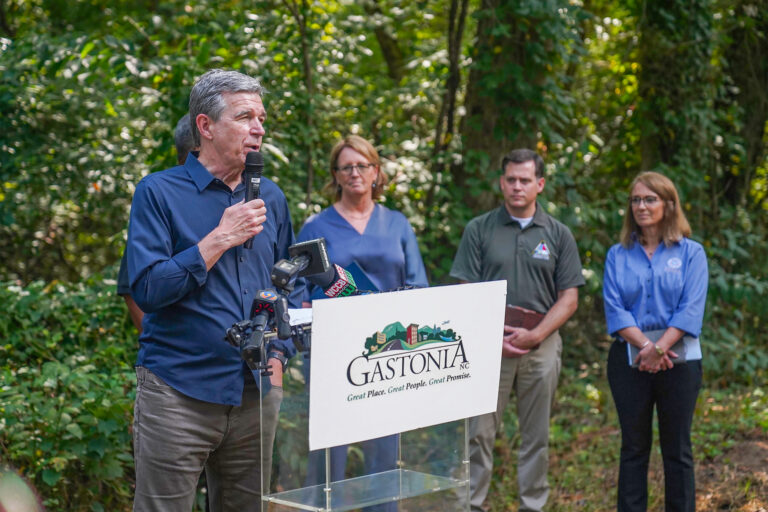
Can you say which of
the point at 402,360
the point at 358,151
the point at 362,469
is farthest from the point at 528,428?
the point at 402,360

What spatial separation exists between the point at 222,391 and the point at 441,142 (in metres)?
4.70

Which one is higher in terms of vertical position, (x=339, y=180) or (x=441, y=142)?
(x=441, y=142)

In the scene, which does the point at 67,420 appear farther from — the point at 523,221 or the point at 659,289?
the point at 659,289

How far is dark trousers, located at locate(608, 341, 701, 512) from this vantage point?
14.1 feet

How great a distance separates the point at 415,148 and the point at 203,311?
4185 millimetres

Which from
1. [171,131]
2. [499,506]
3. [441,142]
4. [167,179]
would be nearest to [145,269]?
[167,179]

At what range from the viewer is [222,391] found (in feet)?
8.97

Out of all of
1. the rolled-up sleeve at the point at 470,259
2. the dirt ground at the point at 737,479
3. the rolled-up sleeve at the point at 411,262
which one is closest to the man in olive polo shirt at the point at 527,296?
the rolled-up sleeve at the point at 470,259

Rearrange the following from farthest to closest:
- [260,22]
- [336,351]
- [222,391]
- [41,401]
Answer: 1. [260,22]
2. [41,401]
3. [222,391]
4. [336,351]

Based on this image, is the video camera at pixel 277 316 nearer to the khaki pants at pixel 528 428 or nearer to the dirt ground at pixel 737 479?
the khaki pants at pixel 528 428

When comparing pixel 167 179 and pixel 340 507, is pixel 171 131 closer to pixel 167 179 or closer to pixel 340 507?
pixel 167 179

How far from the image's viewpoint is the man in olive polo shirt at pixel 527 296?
4676 millimetres

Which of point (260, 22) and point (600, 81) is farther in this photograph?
point (600, 81)

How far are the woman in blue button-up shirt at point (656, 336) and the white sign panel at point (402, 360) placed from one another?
1692 millimetres
